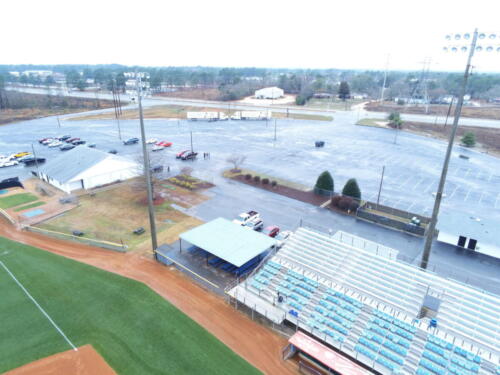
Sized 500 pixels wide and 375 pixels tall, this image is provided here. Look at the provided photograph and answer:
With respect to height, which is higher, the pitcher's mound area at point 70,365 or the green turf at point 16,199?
the green turf at point 16,199

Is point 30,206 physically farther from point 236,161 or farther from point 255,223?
point 236,161

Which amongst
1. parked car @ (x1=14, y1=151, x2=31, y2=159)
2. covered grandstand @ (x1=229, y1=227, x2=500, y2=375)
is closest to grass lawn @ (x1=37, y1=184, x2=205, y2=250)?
covered grandstand @ (x1=229, y1=227, x2=500, y2=375)

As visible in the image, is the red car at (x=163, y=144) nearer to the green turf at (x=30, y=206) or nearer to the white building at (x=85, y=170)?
the white building at (x=85, y=170)

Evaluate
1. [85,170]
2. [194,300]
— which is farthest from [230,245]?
[85,170]

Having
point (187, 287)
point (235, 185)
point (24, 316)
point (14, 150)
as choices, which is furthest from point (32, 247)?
point (14, 150)

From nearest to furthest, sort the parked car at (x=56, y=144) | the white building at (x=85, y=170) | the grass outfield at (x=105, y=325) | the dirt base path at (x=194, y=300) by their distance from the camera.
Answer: the grass outfield at (x=105, y=325) → the dirt base path at (x=194, y=300) → the white building at (x=85, y=170) → the parked car at (x=56, y=144)

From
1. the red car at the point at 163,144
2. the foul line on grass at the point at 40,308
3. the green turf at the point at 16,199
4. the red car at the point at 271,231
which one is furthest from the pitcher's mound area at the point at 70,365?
the red car at the point at 163,144
